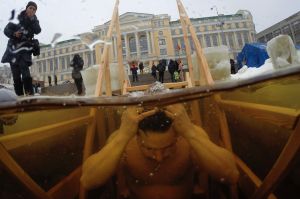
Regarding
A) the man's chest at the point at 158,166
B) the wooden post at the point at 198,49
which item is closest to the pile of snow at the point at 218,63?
the wooden post at the point at 198,49

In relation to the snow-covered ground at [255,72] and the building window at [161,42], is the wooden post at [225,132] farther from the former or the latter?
the building window at [161,42]

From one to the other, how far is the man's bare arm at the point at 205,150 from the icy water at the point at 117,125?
0.31ft

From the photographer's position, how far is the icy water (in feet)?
7.02

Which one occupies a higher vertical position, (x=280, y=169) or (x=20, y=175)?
(x=20, y=175)

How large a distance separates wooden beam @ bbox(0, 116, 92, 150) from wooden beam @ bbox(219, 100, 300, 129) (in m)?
1.23

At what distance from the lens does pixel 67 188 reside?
2162 millimetres

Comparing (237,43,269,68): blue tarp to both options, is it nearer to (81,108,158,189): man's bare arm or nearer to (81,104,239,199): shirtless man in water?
(81,104,239,199): shirtless man in water

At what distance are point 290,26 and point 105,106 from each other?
954 centimetres

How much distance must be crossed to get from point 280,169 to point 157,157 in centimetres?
93

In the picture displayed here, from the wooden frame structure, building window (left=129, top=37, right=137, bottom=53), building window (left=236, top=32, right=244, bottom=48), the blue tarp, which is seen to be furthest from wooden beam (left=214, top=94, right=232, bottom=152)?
building window (left=129, top=37, right=137, bottom=53)

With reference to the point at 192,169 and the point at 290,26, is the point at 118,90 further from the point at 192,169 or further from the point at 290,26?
the point at 290,26

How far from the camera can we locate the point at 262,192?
212 centimetres

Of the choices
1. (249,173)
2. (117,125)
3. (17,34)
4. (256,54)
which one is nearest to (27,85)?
(17,34)

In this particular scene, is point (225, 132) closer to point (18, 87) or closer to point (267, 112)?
point (267, 112)
